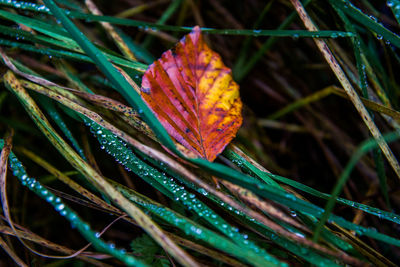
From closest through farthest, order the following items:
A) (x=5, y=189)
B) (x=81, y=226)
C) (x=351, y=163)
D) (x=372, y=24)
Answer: (x=351, y=163) < (x=81, y=226) < (x=5, y=189) < (x=372, y=24)

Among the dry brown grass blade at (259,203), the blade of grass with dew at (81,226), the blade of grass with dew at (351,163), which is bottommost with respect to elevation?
the blade of grass with dew at (81,226)

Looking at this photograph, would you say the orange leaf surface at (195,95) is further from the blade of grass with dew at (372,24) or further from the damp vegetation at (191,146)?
the blade of grass with dew at (372,24)

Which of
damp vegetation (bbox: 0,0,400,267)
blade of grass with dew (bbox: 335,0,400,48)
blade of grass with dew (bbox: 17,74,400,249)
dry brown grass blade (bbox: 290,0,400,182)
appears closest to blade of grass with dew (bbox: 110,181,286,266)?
damp vegetation (bbox: 0,0,400,267)

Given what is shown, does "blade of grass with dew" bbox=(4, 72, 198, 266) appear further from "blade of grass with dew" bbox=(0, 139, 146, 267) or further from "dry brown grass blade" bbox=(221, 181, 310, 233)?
"dry brown grass blade" bbox=(221, 181, 310, 233)

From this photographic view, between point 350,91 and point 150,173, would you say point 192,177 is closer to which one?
point 150,173

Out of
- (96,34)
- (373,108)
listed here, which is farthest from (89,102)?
(373,108)

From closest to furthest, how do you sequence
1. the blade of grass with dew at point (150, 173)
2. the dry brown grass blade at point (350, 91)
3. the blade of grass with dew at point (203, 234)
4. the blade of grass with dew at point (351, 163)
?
the blade of grass with dew at point (351, 163), the blade of grass with dew at point (203, 234), the blade of grass with dew at point (150, 173), the dry brown grass blade at point (350, 91)

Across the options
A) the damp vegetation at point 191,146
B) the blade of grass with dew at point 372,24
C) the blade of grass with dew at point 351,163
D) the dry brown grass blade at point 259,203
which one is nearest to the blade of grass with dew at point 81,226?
the damp vegetation at point 191,146

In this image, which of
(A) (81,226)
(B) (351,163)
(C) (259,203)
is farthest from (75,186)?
(B) (351,163)

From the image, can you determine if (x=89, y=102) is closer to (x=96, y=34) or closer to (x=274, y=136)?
(x=96, y=34)

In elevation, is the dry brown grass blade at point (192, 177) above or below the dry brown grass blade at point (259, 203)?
below
